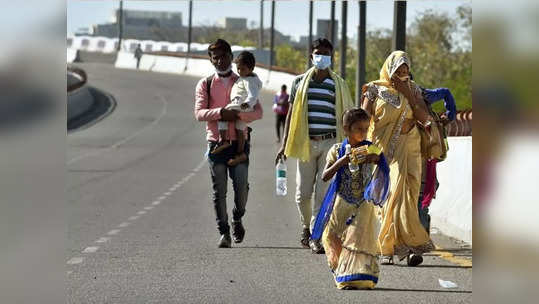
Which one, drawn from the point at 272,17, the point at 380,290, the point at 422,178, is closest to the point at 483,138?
the point at 380,290

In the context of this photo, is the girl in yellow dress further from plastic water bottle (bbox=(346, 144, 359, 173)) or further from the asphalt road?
the asphalt road

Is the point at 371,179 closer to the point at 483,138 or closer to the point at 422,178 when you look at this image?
the point at 422,178

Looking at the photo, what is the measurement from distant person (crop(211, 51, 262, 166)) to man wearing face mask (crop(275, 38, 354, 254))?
382 mm

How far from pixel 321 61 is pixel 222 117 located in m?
1.05

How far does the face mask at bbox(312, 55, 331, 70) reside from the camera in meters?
11.5

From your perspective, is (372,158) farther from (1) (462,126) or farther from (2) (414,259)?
(1) (462,126)

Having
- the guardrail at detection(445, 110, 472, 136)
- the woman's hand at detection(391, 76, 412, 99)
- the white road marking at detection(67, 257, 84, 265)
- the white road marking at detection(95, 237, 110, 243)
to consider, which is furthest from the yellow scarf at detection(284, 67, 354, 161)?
the guardrail at detection(445, 110, 472, 136)

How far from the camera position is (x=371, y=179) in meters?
9.27

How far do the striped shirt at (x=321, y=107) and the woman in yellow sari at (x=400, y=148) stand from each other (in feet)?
3.45

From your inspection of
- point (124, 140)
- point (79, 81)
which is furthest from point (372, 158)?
point (79, 81)

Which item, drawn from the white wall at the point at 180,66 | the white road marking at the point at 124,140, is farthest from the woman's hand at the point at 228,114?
the white wall at the point at 180,66

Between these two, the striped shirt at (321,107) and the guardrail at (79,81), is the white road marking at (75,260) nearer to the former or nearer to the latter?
the striped shirt at (321,107)

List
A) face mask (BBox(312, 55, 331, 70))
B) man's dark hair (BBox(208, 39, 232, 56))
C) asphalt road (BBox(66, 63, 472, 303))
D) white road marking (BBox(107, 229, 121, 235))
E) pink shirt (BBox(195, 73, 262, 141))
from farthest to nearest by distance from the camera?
1. white road marking (BBox(107, 229, 121, 235))
2. pink shirt (BBox(195, 73, 262, 141))
3. man's dark hair (BBox(208, 39, 232, 56))
4. face mask (BBox(312, 55, 331, 70))
5. asphalt road (BBox(66, 63, 472, 303))

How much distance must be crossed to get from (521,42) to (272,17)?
8479 cm
